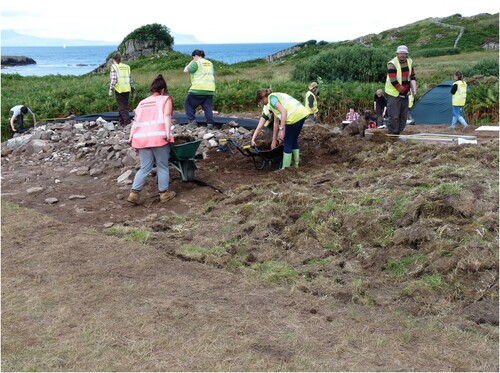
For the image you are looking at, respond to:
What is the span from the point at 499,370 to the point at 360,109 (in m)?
12.8

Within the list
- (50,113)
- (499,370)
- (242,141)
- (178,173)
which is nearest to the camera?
(499,370)

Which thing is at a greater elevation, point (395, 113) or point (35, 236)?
point (395, 113)

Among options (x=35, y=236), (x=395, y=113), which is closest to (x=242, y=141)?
(x=395, y=113)

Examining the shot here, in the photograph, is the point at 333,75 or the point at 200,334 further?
the point at 333,75

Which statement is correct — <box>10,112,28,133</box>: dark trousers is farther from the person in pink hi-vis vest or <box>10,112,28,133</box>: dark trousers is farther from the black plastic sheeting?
the person in pink hi-vis vest

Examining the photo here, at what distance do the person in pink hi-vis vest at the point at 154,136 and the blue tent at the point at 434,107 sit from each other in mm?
9163

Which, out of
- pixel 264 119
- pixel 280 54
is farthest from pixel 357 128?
pixel 280 54

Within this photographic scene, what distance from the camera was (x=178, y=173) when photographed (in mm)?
8977

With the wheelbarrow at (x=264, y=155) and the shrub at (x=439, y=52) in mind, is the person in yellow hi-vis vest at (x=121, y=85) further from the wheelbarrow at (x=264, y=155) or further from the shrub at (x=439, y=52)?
the shrub at (x=439, y=52)

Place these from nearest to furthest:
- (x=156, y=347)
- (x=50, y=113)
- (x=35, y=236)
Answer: (x=156, y=347), (x=35, y=236), (x=50, y=113)

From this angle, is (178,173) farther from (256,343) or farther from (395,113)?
(256,343)

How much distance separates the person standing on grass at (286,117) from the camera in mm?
8297

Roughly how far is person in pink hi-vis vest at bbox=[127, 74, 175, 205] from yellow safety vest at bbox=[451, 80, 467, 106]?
780cm

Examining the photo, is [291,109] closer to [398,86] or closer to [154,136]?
[154,136]
